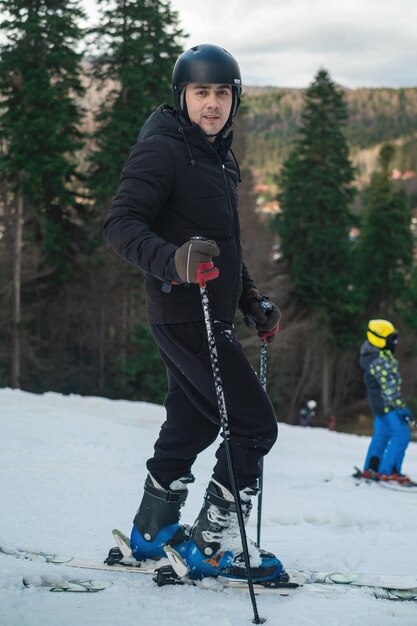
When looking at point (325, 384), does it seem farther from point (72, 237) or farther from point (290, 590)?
point (290, 590)

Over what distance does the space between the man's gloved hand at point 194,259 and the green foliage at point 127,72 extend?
2562cm

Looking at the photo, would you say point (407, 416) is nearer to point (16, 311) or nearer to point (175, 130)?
point (175, 130)

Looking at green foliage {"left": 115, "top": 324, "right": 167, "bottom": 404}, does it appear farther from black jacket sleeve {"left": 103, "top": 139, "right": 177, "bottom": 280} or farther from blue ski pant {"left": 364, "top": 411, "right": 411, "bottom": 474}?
black jacket sleeve {"left": 103, "top": 139, "right": 177, "bottom": 280}

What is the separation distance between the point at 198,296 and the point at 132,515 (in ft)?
6.61

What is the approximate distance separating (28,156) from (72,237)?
4091 mm

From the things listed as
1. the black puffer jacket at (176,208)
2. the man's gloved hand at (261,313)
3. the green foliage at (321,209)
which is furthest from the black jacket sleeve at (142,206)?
the green foliage at (321,209)

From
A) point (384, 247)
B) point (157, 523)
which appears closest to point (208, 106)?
point (157, 523)

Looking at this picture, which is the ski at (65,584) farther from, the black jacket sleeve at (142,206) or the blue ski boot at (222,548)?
the black jacket sleeve at (142,206)

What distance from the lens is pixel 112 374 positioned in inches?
1190

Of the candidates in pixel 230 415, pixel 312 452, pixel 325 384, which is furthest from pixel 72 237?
pixel 230 415

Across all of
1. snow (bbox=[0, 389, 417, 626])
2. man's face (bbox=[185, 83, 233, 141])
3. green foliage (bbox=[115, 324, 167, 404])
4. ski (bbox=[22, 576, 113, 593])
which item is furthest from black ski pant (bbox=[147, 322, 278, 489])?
green foliage (bbox=[115, 324, 167, 404])

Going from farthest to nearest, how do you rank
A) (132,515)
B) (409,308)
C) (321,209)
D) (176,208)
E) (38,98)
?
(409,308) < (321,209) < (38,98) < (132,515) < (176,208)

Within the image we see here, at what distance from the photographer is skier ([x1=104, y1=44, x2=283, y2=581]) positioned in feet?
10.1

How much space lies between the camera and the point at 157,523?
11.1 feet
